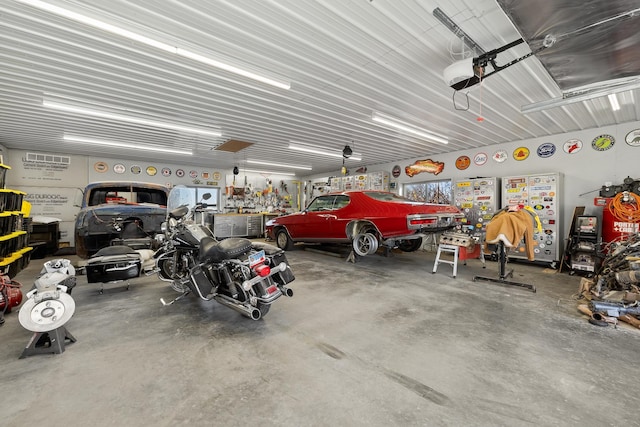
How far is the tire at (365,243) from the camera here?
4.89 metres

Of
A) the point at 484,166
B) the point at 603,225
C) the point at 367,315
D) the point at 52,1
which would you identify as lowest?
the point at 367,315

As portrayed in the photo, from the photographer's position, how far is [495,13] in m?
2.47

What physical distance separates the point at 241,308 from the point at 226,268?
0.42 metres

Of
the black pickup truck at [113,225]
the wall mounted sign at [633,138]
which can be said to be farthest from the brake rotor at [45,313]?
the wall mounted sign at [633,138]

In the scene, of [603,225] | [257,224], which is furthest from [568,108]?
[257,224]

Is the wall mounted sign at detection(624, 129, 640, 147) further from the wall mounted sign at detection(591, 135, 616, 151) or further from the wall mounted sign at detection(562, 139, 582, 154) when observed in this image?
the wall mounted sign at detection(562, 139, 582, 154)

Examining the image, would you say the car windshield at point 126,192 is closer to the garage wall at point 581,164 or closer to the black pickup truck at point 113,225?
the black pickup truck at point 113,225

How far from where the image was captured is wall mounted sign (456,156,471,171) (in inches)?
302

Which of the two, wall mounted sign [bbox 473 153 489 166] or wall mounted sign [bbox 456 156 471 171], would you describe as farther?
wall mounted sign [bbox 456 156 471 171]

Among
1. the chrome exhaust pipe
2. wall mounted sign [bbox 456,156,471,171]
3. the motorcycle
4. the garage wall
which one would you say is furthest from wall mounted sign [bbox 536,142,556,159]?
the chrome exhaust pipe

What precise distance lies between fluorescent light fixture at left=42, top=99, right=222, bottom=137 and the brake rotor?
13.0 ft

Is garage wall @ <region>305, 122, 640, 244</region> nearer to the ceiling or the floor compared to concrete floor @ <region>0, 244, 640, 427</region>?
nearer to the ceiling

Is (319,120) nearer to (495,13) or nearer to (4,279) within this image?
(495,13)

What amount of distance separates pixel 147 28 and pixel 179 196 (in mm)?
8744
